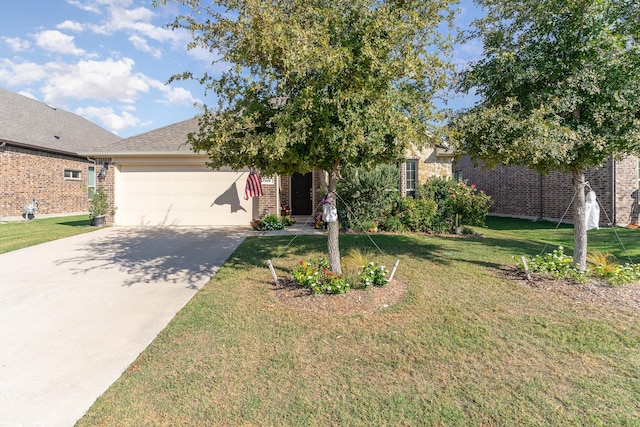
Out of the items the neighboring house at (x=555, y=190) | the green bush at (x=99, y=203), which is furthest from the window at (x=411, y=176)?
the green bush at (x=99, y=203)

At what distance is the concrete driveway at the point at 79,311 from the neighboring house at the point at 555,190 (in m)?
7.21

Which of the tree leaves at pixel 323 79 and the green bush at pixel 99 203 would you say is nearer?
the tree leaves at pixel 323 79

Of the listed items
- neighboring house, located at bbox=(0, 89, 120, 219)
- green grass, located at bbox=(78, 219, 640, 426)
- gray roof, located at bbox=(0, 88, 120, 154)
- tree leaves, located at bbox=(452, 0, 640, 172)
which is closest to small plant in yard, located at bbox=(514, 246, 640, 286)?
green grass, located at bbox=(78, 219, 640, 426)

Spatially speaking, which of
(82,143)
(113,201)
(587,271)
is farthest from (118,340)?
(82,143)

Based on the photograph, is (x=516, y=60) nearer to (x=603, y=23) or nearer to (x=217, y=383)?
(x=603, y=23)

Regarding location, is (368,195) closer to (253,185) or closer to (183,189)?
(253,185)

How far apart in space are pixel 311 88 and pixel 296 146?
2.86ft

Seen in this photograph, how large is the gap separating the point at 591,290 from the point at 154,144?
13.4 meters

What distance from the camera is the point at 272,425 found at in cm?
267

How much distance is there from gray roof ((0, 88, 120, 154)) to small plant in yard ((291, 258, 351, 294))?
14491 mm

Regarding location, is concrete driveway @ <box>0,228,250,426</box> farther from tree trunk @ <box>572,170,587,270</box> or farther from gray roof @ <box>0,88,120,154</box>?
gray roof @ <box>0,88,120,154</box>

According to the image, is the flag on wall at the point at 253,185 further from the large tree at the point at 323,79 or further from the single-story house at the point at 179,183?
the large tree at the point at 323,79

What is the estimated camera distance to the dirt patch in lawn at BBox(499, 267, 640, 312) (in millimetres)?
4840

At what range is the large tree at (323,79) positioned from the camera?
4.46m
